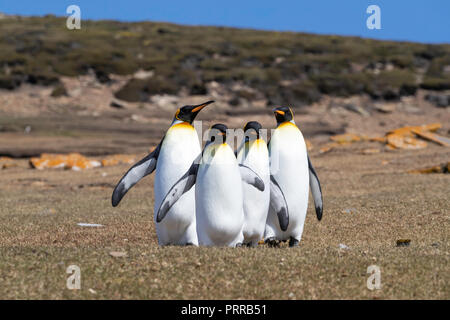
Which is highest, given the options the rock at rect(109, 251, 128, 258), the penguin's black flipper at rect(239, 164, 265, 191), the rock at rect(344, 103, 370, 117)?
the rock at rect(344, 103, 370, 117)

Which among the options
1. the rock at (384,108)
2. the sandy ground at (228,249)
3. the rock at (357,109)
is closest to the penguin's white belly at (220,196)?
the sandy ground at (228,249)

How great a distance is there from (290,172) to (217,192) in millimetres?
1181

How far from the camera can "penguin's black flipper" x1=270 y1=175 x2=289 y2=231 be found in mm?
6207

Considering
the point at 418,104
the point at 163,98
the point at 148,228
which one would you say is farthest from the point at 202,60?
the point at 148,228

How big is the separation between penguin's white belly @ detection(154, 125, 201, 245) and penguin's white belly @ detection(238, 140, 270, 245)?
526 mm

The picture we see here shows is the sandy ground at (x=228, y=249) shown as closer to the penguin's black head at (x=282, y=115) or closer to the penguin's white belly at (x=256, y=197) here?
the penguin's white belly at (x=256, y=197)

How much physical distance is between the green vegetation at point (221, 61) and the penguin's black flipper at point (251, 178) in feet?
83.0

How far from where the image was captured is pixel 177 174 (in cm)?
628

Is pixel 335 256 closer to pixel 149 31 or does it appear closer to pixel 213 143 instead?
pixel 213 143

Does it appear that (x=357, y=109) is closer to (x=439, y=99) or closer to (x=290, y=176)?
(x=439, y=99)

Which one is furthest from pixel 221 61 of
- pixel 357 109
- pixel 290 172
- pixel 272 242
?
pixel 272 242

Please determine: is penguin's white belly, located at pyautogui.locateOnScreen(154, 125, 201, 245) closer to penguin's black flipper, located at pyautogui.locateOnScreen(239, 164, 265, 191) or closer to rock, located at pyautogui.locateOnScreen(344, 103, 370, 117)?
penguin's black flipper, located at pyautogui.locateOnScreen(239, 164, 265, 191)

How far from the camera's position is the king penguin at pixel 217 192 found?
5902 mm

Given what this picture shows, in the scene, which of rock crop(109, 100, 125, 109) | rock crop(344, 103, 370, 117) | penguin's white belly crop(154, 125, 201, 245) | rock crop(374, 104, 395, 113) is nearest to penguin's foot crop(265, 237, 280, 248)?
penguin's white belly crop(154, 125, 201, 245)
